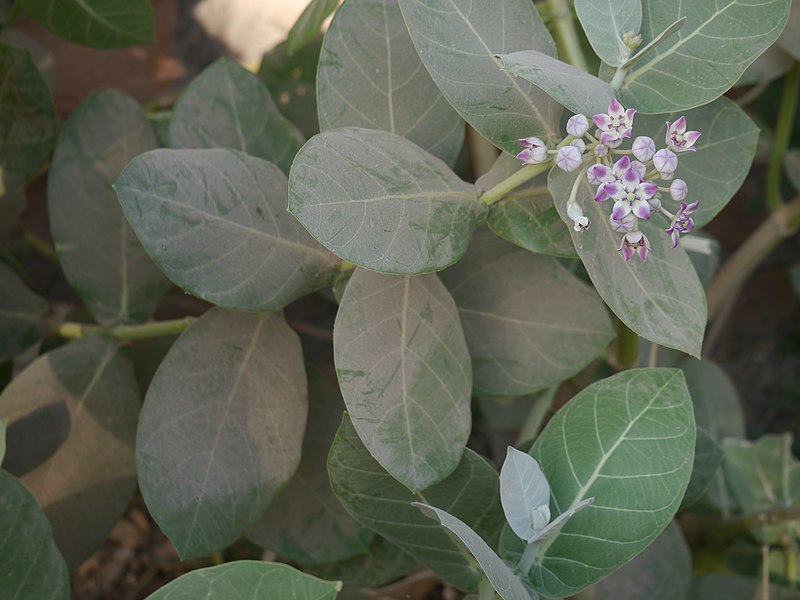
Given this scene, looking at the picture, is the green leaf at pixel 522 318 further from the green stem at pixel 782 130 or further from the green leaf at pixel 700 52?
the green stem at pixel 782 130

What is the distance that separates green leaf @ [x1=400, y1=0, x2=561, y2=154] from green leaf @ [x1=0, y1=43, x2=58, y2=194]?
426 millimetres

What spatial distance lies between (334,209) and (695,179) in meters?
0.33

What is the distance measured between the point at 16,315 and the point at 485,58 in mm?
516

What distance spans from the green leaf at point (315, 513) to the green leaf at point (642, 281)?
1.08 ft

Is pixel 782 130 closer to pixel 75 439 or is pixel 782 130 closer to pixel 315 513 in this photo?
pixel 315 513

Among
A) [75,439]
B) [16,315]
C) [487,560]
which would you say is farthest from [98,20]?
[487,560]

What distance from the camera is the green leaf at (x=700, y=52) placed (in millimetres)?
588

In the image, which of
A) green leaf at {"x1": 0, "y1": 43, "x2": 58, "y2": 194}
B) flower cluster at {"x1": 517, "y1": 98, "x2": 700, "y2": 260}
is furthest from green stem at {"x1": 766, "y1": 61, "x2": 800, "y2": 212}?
green leaf at {"x1": 0, "y1": 43, "x2": 58, "y2": 194}

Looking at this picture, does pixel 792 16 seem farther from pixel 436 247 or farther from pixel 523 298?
pixel 436 247

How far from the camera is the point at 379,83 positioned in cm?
70

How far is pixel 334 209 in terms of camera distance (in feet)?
1.78

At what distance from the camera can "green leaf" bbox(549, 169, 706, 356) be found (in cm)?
57

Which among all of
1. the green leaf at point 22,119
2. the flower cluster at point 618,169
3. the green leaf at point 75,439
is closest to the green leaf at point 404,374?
the flower cluster at point 618,169

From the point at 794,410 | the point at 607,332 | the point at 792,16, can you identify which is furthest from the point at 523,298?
the point at 794,410
